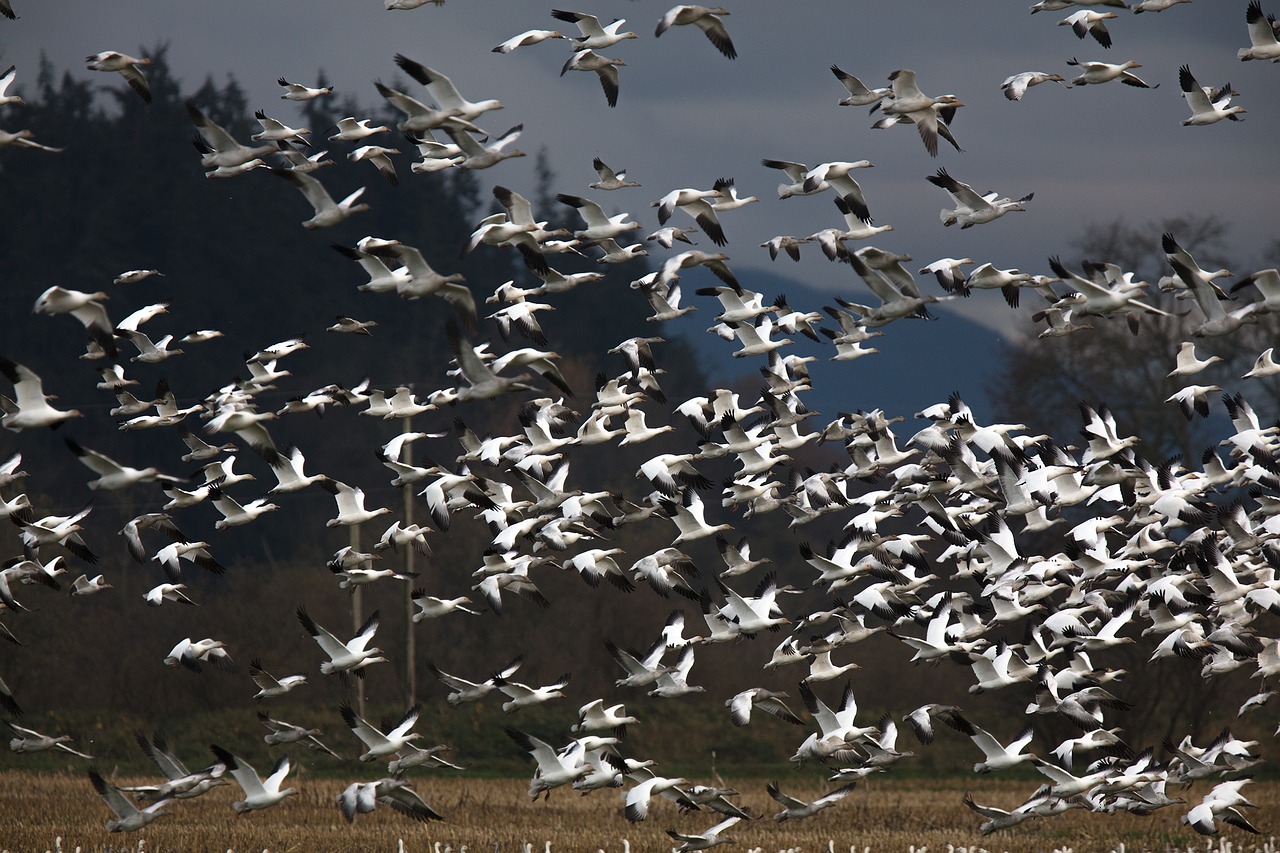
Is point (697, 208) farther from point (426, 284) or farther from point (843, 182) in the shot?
point (426, 284)

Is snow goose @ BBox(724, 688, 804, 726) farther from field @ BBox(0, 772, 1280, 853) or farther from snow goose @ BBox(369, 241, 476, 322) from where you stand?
snow goose @ BBox(369, 241, 476, 322)

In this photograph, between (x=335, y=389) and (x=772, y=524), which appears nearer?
(x=335, y=389)

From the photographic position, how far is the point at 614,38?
14.7m

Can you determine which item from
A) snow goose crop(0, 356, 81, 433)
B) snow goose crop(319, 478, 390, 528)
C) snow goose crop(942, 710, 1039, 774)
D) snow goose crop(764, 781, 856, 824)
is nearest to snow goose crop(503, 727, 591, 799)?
snow goose crop(764, 781, 856, 824)

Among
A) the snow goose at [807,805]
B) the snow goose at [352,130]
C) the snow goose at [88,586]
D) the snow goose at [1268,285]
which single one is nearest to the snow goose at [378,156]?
the snow goose at [352,130]

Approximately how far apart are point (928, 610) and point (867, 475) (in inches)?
66.3

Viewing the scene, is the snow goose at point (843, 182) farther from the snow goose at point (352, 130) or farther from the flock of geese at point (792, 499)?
the snow goose at point (352, 130)

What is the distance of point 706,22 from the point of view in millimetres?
14727

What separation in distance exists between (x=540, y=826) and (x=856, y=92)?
8.26 metres

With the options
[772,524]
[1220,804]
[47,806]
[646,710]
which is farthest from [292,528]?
[1220,804]

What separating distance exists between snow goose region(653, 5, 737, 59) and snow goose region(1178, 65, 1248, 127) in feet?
14.6

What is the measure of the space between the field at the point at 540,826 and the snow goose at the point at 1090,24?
25.2 ft

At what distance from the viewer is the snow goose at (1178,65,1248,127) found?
15125 mm

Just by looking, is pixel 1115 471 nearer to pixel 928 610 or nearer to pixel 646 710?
pixel 928 610
